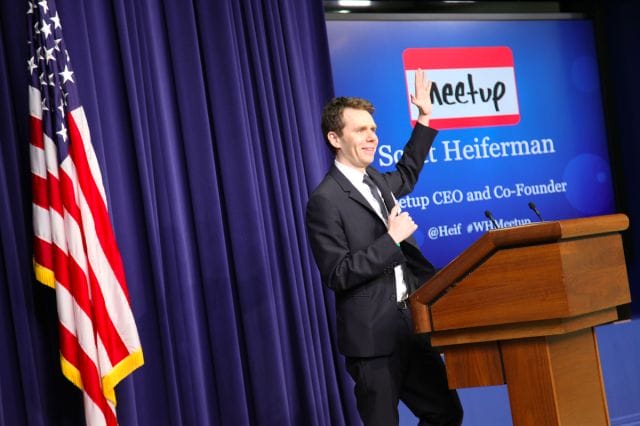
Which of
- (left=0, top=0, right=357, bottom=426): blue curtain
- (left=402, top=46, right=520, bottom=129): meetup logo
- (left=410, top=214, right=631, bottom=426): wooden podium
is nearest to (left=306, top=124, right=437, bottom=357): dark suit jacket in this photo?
(left=410, top=214, right=631, bottom=426): wooden podium

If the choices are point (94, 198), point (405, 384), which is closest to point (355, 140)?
point (405, 384)

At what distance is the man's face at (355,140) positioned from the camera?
3.57 metres

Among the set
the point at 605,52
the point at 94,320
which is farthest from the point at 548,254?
the point at 605,52

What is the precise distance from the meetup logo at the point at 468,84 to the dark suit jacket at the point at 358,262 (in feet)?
7.66

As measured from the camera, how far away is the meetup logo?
5.86m

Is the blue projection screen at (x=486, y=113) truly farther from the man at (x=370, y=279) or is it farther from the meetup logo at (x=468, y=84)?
the man at (x=370, y=279)

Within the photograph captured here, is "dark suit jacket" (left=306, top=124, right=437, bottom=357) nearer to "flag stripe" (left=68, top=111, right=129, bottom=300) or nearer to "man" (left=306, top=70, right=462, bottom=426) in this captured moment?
"man" (left=306, top=70, right=462, bottom=426)

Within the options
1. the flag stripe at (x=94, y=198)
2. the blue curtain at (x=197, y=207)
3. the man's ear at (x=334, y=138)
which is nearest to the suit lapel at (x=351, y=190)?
the man's ear at (x=334, y=138)

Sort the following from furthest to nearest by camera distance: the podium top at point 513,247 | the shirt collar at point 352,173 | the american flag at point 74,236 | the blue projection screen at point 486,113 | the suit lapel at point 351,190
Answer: the blue projection screen at point 486,113, the american flag at point 74,236, the shirt collar at point 352,173, the suit lapel at point 351,190, the podium top at point 513,247

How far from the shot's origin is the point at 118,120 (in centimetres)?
428

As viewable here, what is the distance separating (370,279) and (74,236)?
4.03ft

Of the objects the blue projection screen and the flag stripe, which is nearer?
the flag stripe

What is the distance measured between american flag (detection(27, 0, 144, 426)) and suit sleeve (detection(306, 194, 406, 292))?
935 millimetres

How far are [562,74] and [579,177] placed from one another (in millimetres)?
698
